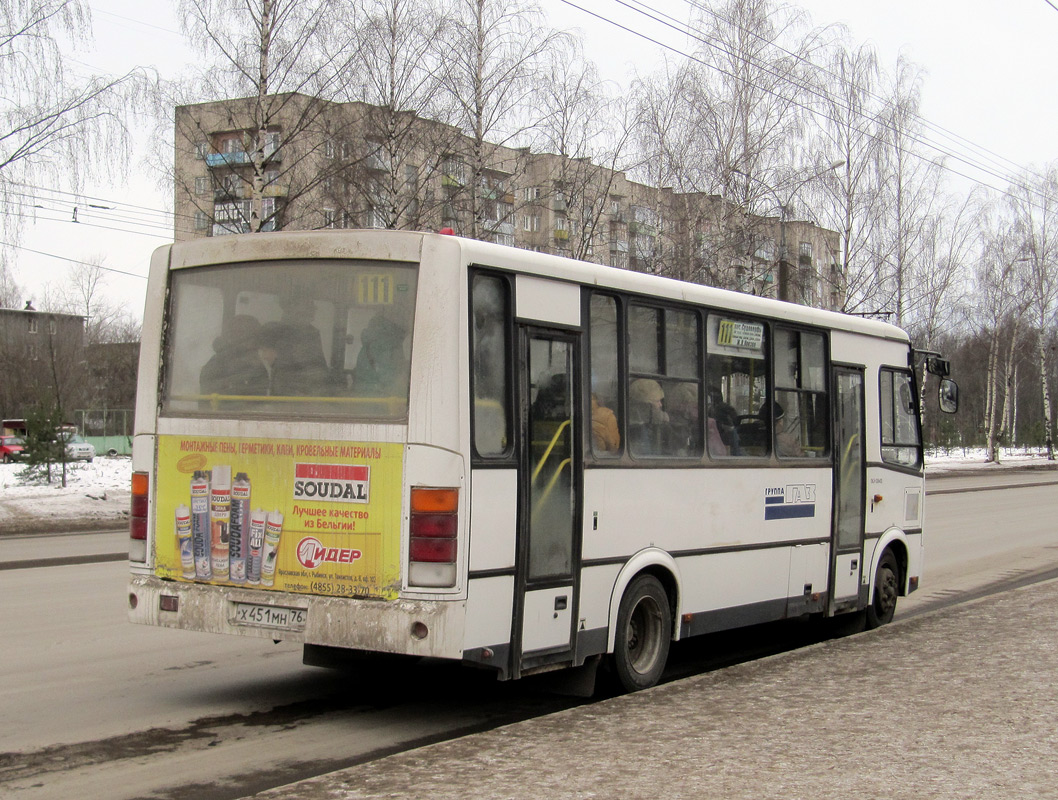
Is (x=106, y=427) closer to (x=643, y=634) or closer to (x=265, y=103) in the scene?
(x=265, y=103)

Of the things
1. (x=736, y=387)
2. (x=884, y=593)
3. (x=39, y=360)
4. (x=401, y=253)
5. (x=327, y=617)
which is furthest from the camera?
(x=39, y=360)

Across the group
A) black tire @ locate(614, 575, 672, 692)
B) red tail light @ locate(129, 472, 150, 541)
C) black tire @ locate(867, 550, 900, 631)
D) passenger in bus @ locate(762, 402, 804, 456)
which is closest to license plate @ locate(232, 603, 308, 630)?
red tail light @ locate(129, 472, 150, 541)

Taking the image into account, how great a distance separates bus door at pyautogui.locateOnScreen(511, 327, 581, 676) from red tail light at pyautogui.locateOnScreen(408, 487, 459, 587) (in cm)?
58

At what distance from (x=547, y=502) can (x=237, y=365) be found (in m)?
1.97

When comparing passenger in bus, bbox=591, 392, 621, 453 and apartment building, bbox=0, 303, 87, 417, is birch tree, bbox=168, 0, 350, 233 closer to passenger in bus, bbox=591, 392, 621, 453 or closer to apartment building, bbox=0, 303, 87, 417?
passenger in bus, bbox=591, 392, 621, 453

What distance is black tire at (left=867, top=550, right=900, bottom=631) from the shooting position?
425 inches

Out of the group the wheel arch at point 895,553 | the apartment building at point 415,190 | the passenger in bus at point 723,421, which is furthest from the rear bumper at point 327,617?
the apartment building at point 415,190

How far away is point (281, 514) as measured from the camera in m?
6.67

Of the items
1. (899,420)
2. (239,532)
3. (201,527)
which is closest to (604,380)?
(239,532)

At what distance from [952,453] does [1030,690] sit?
74.7m

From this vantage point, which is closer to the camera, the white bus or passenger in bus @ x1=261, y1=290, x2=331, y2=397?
the white bus

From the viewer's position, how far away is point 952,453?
255 feet

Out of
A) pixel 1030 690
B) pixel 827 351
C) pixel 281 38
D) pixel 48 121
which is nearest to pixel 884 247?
pixel 281 38

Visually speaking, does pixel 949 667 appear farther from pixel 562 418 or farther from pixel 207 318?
pixel 207 318
